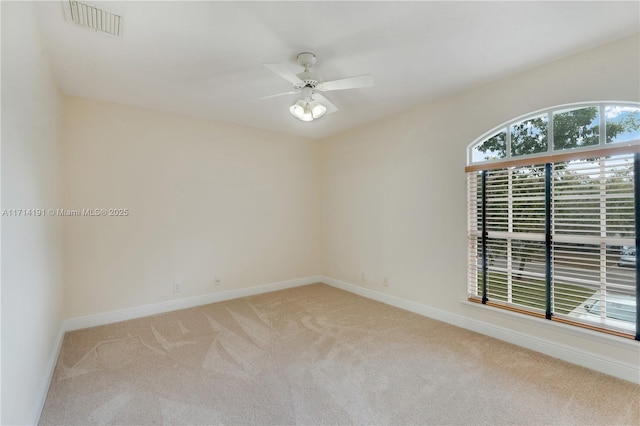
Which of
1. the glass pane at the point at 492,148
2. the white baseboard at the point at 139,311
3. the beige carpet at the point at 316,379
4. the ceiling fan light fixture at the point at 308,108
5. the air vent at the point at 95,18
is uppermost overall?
the air vent at the point at 95,18

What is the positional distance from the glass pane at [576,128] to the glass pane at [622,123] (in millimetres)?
65

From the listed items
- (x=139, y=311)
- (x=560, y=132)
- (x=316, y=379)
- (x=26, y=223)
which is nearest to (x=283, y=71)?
(x=26, y=223)

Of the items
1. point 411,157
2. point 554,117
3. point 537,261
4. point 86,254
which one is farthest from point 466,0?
point 86,254

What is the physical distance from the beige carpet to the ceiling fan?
2.22 m

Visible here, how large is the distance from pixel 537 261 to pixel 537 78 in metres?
1.68

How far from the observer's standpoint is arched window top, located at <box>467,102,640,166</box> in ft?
7.46

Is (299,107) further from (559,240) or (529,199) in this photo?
(559,240)

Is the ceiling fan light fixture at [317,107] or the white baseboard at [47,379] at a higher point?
the ceiling fan light fixture at [317,107]

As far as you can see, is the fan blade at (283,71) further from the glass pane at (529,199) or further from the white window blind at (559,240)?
the glass pane at (529,199)

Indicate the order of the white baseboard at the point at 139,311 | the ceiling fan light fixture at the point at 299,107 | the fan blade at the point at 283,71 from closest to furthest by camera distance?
the fan blade at the point at 283,71, the white baseboard at the point at 139,311, the ceiling fan light fixture at the point at 299,107

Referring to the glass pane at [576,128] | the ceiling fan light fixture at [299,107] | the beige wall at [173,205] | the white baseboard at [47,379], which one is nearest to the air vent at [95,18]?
the ceiling fan light fixture at [299,107]

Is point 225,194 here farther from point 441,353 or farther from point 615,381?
point 615,381

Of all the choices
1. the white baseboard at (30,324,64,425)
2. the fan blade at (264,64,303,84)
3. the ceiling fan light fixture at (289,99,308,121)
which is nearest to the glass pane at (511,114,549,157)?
the ceiling fan light fixture at (289,99,308,121)

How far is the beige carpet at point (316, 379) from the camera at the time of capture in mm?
1862
